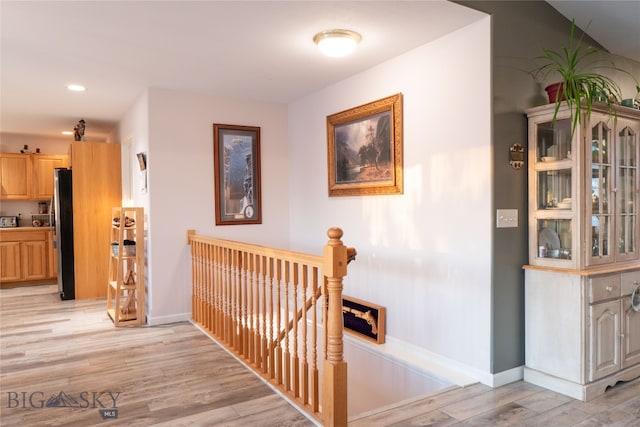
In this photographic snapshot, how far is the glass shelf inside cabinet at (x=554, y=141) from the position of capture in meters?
2.69

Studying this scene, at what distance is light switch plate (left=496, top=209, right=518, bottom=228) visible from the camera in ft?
8.99

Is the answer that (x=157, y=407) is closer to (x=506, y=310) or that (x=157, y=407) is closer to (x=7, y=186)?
(x=506, y=310)

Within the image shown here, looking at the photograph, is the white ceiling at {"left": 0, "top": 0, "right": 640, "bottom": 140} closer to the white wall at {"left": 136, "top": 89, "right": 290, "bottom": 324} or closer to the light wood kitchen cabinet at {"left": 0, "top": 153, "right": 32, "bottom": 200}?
the white wall at {"left": 136, "top": 89, "right": 290, "bottom": 324}

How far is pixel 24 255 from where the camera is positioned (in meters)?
6.71

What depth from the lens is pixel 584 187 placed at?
2604mm

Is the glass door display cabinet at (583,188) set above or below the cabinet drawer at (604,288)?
above

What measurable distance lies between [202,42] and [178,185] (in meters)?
1.71

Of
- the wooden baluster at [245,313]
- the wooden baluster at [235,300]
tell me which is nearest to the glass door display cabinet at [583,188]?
the wooden baluster at [245,313]

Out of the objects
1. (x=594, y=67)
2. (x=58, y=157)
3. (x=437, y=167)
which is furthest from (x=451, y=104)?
(x=58, y=157)

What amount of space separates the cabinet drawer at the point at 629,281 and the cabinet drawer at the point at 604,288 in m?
0.06

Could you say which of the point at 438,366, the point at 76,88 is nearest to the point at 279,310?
the point at 438,366

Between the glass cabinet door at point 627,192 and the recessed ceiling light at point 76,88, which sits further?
the recessed ceiling light at point 76,88

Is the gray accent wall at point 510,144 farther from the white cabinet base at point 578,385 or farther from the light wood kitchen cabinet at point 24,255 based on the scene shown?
the light wood kitchen cabinet at point 24,255

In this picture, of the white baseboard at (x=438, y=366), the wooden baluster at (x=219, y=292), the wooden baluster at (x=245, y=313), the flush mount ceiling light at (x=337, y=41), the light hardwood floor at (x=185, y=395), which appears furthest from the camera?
the wooden baluster at (x=219, y=292)
